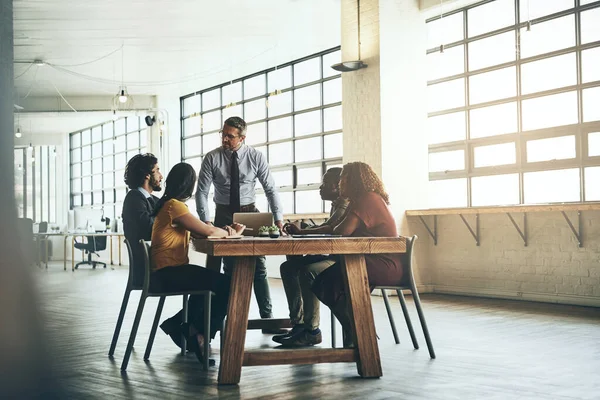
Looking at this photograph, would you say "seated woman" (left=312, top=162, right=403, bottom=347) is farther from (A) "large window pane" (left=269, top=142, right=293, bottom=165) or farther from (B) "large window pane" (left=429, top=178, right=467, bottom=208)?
(A) "large window pane" (left=269, top=142, right=293, bottom=165)

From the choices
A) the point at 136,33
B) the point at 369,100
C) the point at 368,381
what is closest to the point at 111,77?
the point at 136,33

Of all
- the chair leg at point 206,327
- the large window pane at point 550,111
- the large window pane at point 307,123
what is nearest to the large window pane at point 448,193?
the large window pane at point 550,111

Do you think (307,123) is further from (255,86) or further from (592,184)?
(592,184)

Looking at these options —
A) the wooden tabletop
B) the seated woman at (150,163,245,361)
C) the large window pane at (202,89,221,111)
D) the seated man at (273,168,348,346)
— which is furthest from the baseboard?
the large window pane at (202,89,221,111)

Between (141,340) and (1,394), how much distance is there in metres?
4.22

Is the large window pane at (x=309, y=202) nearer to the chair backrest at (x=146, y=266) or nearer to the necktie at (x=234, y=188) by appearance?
the necktie at (x=234, y=188)

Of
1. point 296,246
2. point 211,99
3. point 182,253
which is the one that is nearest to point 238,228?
point 182,253

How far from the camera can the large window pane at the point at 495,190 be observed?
22.6 feet

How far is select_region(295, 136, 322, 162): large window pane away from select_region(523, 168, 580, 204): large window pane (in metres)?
3.94

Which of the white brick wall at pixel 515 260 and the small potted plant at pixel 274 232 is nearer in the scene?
the small potted plant at pixel 274 232

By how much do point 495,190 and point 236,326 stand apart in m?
4.71

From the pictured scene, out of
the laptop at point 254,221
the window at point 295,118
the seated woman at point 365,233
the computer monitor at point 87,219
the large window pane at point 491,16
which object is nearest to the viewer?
the seated woman at point 365,233

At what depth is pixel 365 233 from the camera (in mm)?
3623

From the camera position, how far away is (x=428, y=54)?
25.8 feet
